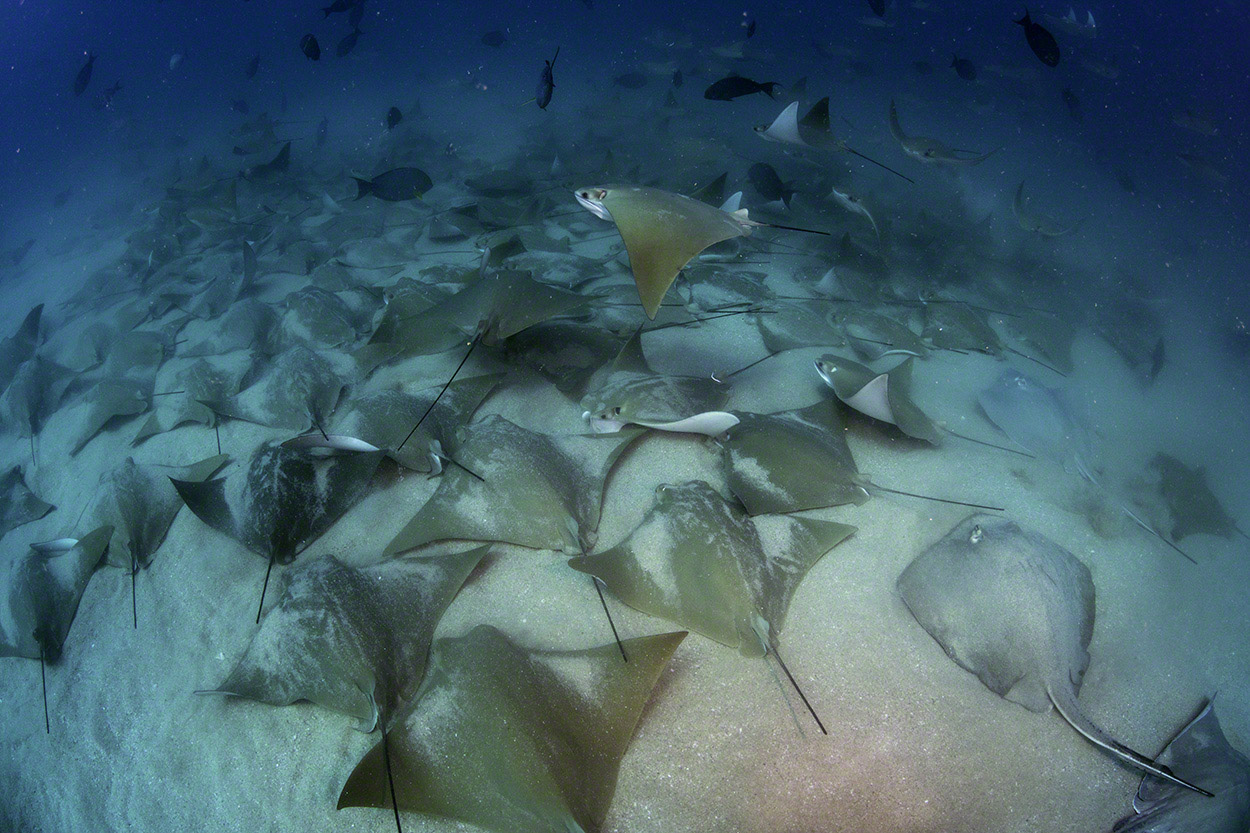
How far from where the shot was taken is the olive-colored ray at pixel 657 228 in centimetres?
245

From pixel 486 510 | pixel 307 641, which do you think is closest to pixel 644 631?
pixel 486 510

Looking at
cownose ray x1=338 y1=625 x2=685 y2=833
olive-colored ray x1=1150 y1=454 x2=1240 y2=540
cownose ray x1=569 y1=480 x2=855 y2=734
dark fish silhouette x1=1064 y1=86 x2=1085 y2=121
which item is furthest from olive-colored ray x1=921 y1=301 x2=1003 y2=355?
dark fish silhouette x1=1064 y1=86 x2=1085 y2=121

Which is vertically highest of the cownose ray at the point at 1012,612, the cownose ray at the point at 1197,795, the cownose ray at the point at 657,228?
the cownose ray at the point at 657,228

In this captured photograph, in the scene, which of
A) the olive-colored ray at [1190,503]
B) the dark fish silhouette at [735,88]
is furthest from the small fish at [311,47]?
the olive-colored ray at [1190,503]

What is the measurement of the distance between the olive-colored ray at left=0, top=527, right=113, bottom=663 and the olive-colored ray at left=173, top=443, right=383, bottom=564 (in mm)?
811

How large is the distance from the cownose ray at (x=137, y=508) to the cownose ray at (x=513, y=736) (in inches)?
76.7

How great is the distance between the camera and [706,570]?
6.88 ft

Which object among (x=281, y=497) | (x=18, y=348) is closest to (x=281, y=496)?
(x=281, y=497)

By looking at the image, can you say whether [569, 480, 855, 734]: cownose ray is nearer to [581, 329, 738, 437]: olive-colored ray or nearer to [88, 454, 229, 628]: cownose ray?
[581, 329, 738, 437]: olive-colored ray

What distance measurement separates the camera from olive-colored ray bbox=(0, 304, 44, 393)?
6102 millimetres

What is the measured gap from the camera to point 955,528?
8.18 feet

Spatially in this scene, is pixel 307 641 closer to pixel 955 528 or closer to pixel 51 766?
pixel 51 766

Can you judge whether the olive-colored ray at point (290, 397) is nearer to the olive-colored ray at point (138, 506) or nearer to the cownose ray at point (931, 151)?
the olive-colored ray at point (138, 506)

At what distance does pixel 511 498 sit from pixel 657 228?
1556mm
